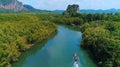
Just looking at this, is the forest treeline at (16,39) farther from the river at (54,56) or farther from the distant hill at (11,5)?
the distant hill at (11,5)

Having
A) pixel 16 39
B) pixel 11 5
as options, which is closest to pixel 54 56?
pixel 16 39

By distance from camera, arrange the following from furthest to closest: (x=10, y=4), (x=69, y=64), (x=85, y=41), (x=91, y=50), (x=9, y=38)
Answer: (x=10, y=4)
(x=85, y=41)
(x=91, y=50)
(x=9, y=38)
(x=69, y=64)

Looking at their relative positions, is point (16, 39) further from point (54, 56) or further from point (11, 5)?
point (11, 5)

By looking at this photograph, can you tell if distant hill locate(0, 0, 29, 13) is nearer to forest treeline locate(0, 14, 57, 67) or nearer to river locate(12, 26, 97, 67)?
forest treeline locate(0, 14, 57, 67)

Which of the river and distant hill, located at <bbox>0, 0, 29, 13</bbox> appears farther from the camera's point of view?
distant hill, located at <bbox>0, 0, 29, 13</bbox>

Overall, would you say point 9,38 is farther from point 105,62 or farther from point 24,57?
point 105,62

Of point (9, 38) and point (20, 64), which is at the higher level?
point (9, 38)

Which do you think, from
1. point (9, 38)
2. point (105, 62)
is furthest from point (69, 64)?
point (9, 38)

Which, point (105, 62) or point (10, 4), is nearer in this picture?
point (105, 62)

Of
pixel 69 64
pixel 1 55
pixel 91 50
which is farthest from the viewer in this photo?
pixel 91 50

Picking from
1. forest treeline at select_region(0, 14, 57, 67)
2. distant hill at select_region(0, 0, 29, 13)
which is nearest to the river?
forest treeline at select_region(0, 14, 57, 67)

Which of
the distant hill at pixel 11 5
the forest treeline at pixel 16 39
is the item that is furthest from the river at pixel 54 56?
the distant hill at pixel 11 5
